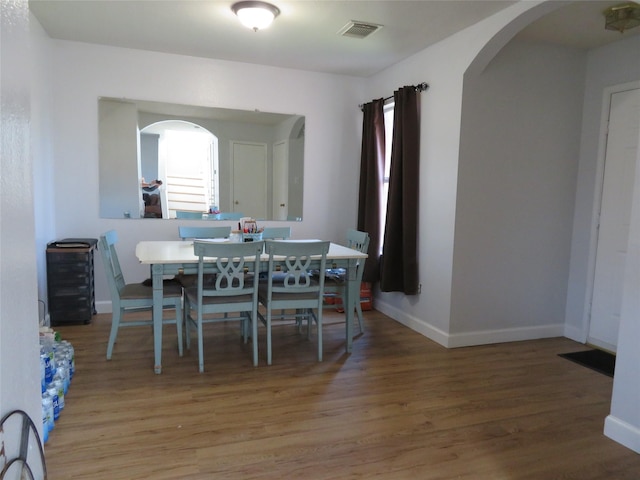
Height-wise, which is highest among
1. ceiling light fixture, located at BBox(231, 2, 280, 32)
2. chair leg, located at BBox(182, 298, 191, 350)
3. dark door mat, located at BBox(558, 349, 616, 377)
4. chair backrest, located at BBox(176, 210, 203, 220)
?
ceiling light fixture, located at BBox(231, 2, 280, 32)

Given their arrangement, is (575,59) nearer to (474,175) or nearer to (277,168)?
(474,175)

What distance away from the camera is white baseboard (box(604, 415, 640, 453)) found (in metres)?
2.15

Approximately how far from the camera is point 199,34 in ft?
12.0

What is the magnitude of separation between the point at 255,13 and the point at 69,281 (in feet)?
8.70

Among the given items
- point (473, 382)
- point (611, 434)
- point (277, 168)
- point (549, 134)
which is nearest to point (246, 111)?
point (277, 168)

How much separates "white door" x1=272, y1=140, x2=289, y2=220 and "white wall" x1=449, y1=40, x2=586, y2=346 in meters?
1.96

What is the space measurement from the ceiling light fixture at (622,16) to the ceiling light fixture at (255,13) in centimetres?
224

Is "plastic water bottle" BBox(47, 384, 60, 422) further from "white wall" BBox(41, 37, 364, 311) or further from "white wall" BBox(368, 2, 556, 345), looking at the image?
"white wall" BBox(368, 2, 556, 345)

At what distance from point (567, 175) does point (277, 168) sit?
2.74m

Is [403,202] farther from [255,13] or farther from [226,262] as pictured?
[255,13]

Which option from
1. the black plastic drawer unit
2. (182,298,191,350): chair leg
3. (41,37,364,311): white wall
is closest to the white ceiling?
(41,37,364,311): white wall

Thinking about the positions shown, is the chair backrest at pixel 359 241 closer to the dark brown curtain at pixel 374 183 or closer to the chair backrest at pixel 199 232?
the dark brown curtain at pixel 374 183

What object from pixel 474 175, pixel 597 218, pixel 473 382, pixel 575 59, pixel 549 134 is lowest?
pixel 473 382

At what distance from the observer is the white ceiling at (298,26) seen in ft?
9.95
